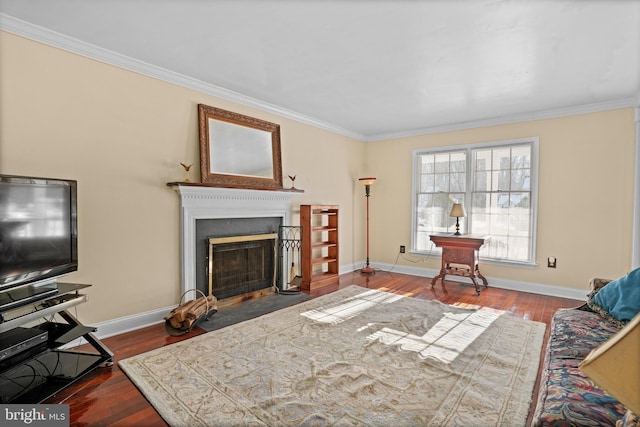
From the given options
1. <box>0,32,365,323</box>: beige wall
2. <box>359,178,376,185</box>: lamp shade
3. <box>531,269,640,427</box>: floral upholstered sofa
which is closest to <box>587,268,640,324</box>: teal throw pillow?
<box>531,269,640,427</box>: floral upholstered sofa

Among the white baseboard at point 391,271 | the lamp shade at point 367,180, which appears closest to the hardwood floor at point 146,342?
the white baseboard at point 391,271

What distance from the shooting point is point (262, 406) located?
6.37 feet

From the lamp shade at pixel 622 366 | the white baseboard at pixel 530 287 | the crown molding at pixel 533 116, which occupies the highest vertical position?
the crown molding at pixel 533 116

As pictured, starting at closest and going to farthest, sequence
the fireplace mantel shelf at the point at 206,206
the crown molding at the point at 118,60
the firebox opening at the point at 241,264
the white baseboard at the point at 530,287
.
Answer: the crown molding at the point at 118,60, the fireplace mantel shelf at the point at 206,206, the firebox opening at the point at 241,264, the white baseboard at the point at 530,287

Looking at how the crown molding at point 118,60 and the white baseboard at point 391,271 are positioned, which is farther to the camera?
the white baseboard at point 391,271

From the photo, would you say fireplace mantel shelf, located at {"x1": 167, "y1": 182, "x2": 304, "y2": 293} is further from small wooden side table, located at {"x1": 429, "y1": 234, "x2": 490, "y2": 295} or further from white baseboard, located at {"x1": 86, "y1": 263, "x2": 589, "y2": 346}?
small wooden side table, located at {"x1": 429, "y1": 234, "x2": 490, "y2": 295}

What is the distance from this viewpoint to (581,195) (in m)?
4.27

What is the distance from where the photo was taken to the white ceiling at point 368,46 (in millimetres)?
2227

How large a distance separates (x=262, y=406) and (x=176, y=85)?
Answer: 3.11 metres

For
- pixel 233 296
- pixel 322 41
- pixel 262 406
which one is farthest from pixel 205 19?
pixel 233 296

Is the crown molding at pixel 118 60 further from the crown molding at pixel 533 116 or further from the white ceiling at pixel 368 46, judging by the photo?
the crown molding at pixel 533 116

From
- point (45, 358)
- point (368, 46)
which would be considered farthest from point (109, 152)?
point (368, 46)

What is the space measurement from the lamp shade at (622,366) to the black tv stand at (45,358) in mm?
2608

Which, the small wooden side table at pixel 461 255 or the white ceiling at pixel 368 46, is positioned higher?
the white ceiling at pixel 368 46
